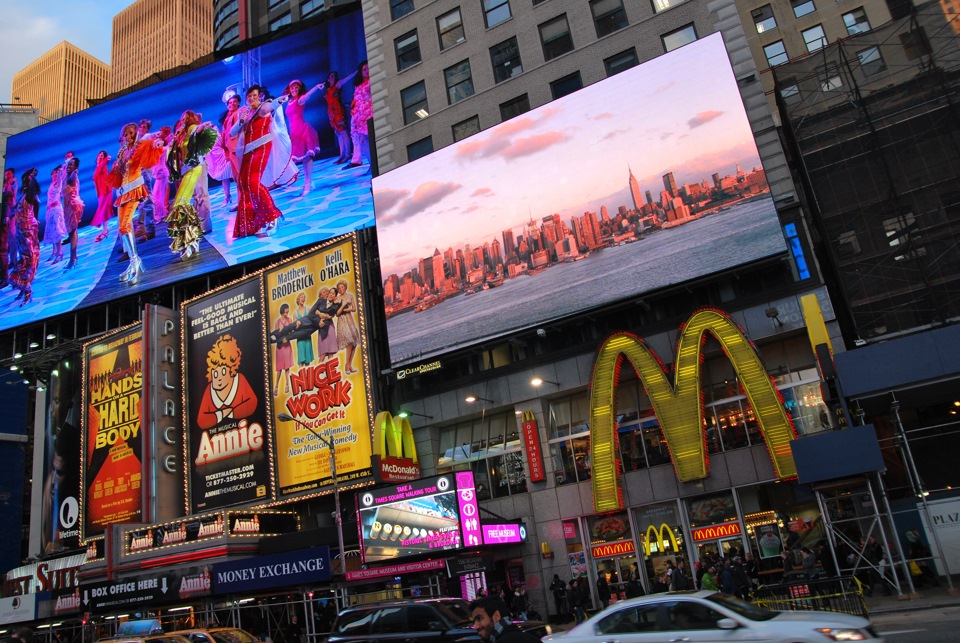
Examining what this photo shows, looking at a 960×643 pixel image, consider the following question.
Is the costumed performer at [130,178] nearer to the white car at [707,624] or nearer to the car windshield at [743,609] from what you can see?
the white car at [707,624]

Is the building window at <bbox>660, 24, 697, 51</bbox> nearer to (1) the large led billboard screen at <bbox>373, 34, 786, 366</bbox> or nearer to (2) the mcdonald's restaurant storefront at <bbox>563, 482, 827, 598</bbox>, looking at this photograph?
(1) the large led billboard screen at <bbox>373, 34, 786, 366</bbox>

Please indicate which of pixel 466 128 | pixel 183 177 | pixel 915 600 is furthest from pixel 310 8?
pixel 915 600

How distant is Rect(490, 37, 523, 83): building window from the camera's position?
129 ft

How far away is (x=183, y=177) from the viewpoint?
54781 mm

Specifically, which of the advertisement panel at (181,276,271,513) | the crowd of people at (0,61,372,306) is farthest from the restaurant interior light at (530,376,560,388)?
the crowd of people at (0,61,372,306)

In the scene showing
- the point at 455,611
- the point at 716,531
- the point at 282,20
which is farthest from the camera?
the point at 282,20

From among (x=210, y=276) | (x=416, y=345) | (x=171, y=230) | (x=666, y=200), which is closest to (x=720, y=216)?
(x=666, y=200)

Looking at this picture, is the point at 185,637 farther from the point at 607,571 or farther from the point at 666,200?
the point at 666,200

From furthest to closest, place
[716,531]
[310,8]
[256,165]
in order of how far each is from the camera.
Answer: [310,8] → [256,165] → [716,531]

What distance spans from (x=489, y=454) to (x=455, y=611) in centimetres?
1670

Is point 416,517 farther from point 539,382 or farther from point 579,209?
point 579,209

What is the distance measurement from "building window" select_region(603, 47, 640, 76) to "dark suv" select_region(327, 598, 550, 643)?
26.6 meters

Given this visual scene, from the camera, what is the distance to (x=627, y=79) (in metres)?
34.1

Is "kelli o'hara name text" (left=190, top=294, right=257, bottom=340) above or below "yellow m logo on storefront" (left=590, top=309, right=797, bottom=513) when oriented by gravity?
above
